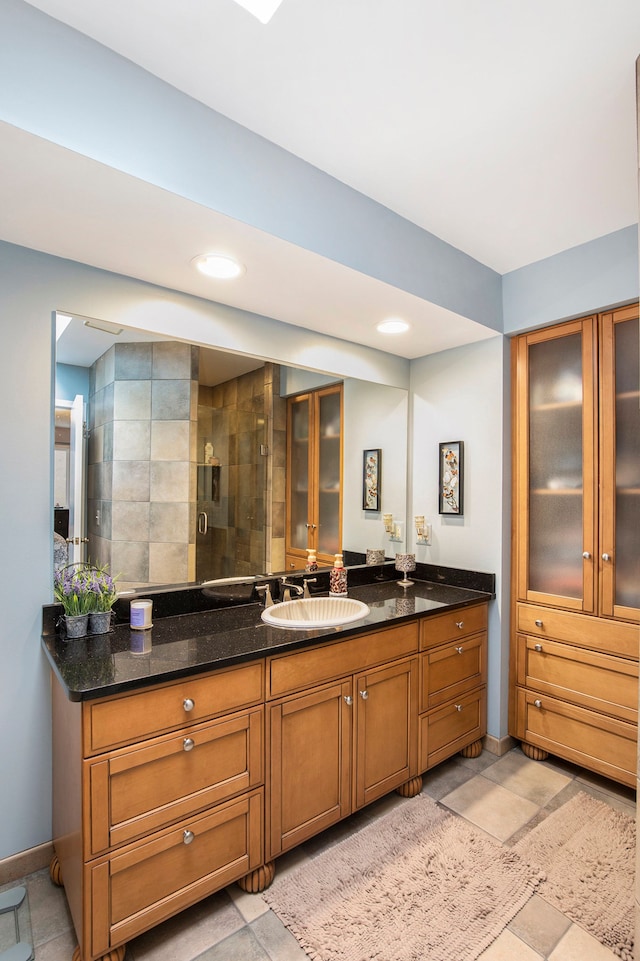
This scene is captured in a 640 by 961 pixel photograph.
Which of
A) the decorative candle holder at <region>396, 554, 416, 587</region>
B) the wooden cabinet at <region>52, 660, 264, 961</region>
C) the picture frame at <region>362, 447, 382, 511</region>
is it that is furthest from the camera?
the picture frame at <region>362, 447, 382, 511</region>

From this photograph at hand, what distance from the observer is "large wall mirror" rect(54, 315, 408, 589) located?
180 cm

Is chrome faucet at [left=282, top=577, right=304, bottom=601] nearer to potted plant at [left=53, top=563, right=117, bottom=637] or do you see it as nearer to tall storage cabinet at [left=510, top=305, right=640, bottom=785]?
potted plant at [left=53, top=563, right=117, bottom=637]

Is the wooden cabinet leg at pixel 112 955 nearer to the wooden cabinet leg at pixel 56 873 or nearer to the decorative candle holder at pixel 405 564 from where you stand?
the wooden cabinet leg at pixel 56 873

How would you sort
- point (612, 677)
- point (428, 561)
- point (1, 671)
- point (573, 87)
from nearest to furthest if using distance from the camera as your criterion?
point (573, 87) → point (1, 671) → point (612, 677) → point (428, 561)

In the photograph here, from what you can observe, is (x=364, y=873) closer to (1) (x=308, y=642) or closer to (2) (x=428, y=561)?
(1) (x=308, y=642)

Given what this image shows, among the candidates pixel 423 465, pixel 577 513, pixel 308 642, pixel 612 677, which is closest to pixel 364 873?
pixel 308 642

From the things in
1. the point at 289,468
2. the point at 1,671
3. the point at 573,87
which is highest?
the point at 573,87

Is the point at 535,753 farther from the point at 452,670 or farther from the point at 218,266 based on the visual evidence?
the point at 218,266

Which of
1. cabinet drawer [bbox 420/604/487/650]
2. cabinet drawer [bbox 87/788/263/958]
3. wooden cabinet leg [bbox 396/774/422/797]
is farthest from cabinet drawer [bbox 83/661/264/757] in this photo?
wooden cabinet leg [bbox 396/774/422/797]

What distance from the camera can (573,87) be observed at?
1.36m

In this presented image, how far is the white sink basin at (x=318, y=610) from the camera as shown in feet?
6.72

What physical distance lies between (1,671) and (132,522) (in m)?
0.65

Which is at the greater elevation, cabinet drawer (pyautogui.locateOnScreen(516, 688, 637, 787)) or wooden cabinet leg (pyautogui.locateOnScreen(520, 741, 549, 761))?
cabinet drawer (pyautogui.locateOnScreen(516, 688, 637, 787))

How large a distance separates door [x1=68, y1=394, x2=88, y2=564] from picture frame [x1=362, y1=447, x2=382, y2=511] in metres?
1.56
